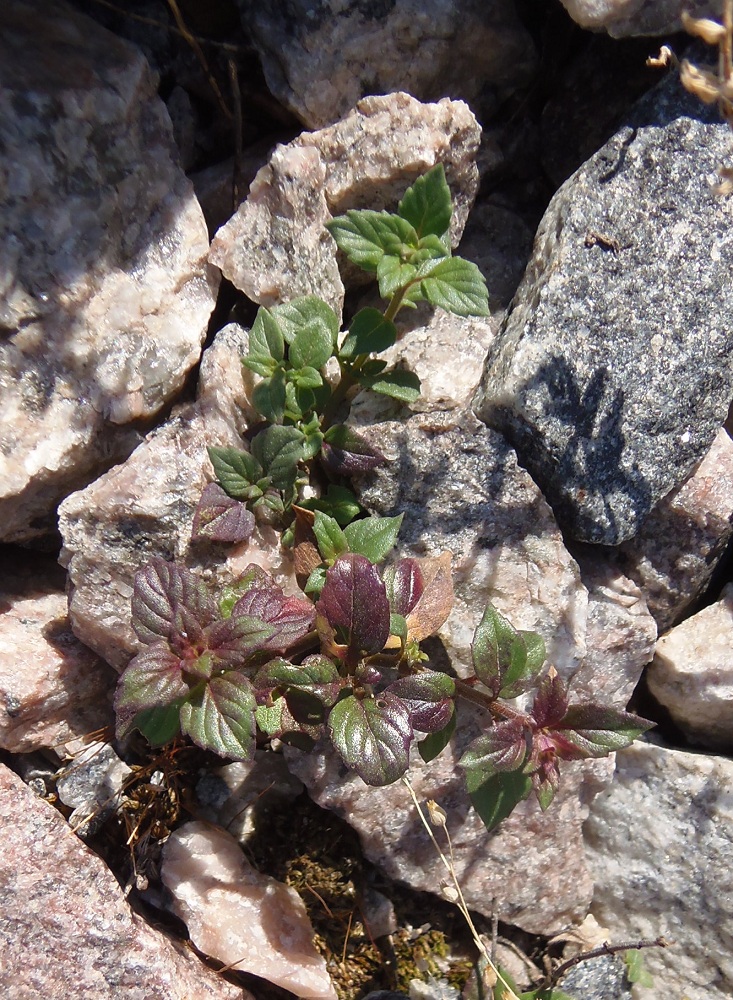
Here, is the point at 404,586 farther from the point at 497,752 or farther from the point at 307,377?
the point at 307,377

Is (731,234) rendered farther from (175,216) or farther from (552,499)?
(175,216)

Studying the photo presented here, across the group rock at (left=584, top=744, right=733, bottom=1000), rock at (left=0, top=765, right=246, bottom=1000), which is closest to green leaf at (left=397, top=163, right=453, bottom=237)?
rock at (left=584, top=744, right=733, bottom=1000)

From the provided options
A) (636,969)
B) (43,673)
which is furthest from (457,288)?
(636,969)

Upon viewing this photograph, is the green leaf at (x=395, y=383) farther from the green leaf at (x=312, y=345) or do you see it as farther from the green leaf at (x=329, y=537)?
the green leaf at (x=329, y=537)

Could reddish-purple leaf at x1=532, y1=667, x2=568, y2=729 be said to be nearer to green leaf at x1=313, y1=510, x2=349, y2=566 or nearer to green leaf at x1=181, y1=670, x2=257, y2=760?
green leaf at x1=313, y1=510, x2=349, y2=566

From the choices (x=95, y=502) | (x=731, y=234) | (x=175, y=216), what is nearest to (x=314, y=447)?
(x=95, y=502)

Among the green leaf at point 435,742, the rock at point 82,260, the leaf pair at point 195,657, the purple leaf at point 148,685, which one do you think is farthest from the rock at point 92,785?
the green leaf at point 435,742

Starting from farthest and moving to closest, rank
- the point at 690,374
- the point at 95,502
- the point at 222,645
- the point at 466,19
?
the point at 466,19
the point at 690,374
the point at 95,502
the point at 222,645
